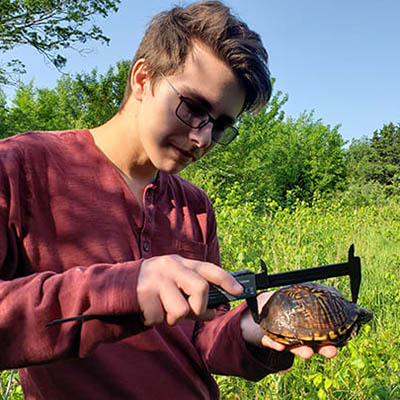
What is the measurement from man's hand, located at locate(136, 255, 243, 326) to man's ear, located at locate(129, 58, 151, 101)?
89 cm

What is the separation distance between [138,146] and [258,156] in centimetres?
2246

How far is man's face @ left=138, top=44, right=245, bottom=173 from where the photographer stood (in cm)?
130

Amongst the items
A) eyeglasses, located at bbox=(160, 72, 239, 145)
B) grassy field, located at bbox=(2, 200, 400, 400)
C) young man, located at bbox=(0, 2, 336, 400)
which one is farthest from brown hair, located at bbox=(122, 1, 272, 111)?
grassy field, located at bbox=(2, 200, 400, 400)

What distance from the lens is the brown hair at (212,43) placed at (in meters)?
1.33

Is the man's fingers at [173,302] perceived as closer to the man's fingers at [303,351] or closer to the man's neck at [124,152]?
the man's fingers at [303,351]

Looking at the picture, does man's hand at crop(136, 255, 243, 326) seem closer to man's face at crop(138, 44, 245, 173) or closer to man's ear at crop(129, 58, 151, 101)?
man's face at crop(138, 44, 245, 173)

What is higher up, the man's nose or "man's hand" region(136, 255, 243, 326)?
the man's nose

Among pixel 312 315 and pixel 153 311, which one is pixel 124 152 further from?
pixel 312 315

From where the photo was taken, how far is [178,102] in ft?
4.29

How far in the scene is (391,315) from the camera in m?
3.46

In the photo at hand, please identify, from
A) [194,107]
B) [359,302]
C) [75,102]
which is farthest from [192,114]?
[75,102]

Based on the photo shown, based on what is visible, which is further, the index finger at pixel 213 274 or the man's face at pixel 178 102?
the man's face at pixel 178 102

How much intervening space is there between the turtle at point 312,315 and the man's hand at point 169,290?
661 mm

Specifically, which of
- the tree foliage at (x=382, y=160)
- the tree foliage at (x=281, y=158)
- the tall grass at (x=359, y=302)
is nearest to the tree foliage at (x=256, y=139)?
the tree foliage at (x=281, y=158)
